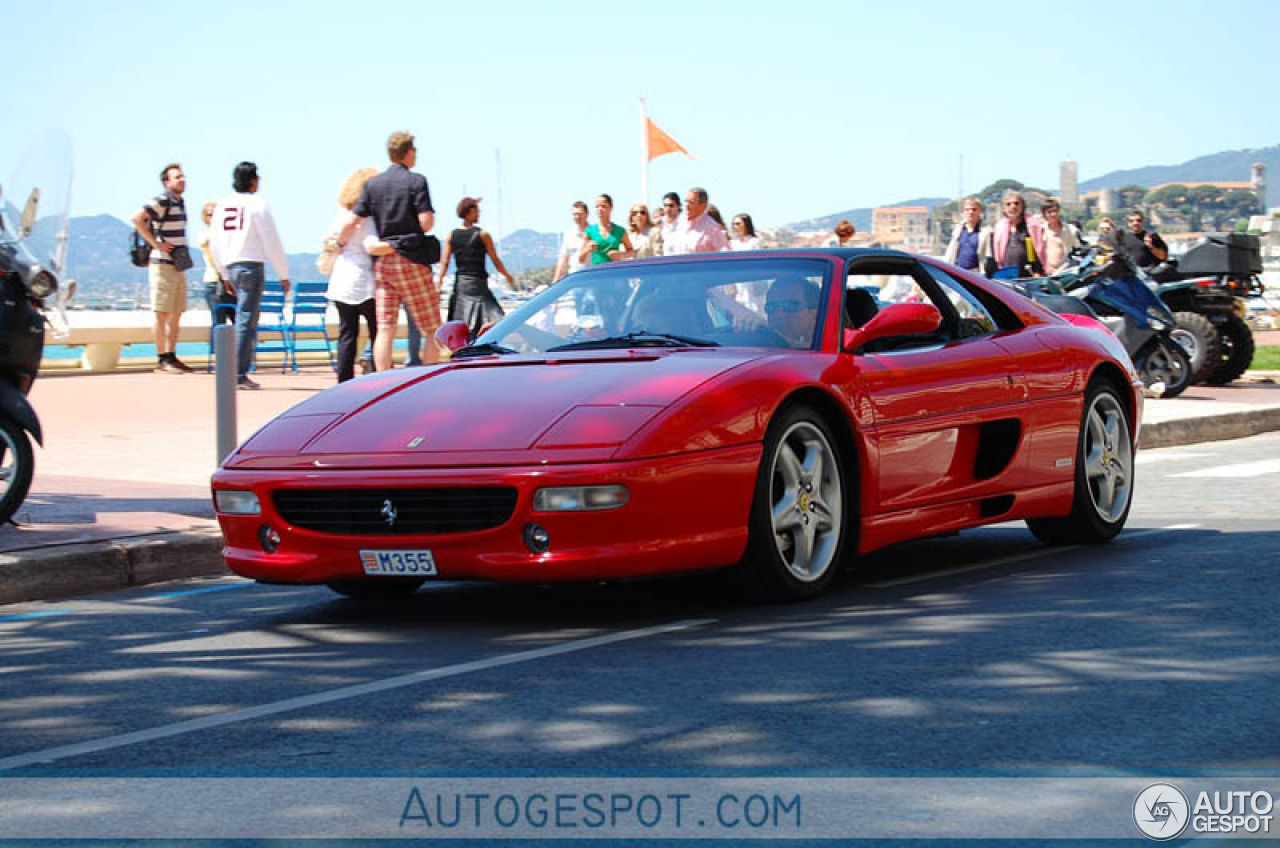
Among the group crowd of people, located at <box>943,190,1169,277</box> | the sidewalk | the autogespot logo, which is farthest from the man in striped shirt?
the autogespot logo

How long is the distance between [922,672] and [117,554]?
4.00 m

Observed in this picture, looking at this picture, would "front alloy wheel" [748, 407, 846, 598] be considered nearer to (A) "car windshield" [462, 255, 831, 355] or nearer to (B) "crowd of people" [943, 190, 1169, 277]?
(A) "car windshield" [462, 255, 831, 355]

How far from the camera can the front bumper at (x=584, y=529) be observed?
6160mm

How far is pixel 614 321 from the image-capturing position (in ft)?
25.1

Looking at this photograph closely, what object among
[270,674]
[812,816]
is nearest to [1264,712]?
[812,816]

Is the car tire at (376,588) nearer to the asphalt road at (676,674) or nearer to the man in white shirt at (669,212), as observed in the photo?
the asphalt road at (676,674)

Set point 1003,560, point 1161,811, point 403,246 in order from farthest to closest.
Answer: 1. point 403,246
2. point 1003,560
3. point 1161,811

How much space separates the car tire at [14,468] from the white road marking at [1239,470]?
7609 millimetres

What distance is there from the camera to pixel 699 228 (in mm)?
17266

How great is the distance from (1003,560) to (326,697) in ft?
12.6

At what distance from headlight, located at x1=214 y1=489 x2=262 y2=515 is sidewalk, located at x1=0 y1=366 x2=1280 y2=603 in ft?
4.16

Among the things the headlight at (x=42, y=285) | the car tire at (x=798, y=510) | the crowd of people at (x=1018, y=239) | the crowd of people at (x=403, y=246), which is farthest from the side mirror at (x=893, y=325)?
the crowd of people at (x=1018, y=239)

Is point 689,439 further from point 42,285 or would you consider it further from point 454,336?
point 42,285

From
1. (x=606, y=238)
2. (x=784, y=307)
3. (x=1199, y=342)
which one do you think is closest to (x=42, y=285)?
(x=784, y=307)
